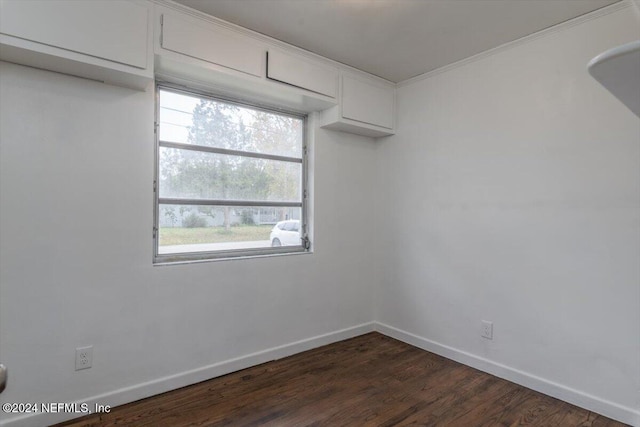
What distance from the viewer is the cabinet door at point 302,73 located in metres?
2.66

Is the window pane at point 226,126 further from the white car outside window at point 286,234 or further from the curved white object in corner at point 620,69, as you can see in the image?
the curved white object in corner at point 620,69

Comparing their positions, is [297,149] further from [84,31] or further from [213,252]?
[84,31]

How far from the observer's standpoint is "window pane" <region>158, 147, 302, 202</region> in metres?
2.56

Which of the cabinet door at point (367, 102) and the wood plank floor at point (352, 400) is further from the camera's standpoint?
the cabinet door at point (367, 102)

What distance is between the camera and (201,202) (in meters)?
2.68

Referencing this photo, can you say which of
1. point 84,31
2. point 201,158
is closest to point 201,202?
point 201,158

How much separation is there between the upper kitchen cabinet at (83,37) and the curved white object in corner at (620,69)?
7.18ft

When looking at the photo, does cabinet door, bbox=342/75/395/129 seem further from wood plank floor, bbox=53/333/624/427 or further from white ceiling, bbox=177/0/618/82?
wood plank floor, bbox=53/333/624/427

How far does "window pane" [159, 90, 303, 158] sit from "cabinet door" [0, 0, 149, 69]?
1.68 feet

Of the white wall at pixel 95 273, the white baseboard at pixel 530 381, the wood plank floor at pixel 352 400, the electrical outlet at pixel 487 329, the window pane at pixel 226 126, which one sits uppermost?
the window pane at pixel 226 126

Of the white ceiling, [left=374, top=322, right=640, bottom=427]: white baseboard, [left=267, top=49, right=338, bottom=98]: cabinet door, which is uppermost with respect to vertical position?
the white ceiling

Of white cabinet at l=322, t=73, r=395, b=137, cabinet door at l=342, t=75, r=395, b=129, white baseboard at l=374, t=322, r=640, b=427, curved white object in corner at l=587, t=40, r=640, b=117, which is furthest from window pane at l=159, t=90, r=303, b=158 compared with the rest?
curved white object in corner at l=587, t=40, r=640, b=117

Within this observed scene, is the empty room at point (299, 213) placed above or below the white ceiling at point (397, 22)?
below

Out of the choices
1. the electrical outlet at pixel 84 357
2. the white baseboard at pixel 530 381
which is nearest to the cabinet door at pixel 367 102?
the white baseboard at pixel 530 381
